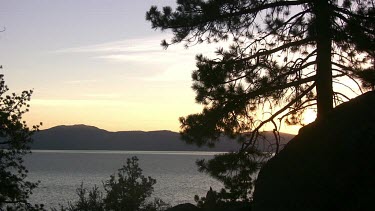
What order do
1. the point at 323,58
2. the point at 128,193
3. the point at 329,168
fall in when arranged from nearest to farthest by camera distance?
the point at 329,168, the point at 323,58, the point at 128,193

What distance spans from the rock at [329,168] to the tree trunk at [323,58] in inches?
169

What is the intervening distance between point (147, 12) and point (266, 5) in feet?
11.5

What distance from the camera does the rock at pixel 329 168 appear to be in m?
7.55

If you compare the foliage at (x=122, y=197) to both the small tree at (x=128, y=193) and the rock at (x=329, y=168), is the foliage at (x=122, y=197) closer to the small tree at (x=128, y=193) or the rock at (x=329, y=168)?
the small tree at (x=128, y=193)

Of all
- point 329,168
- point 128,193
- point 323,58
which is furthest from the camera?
point 128,193

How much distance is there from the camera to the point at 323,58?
13086 millimetres

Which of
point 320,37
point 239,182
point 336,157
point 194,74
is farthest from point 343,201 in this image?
point 239,182

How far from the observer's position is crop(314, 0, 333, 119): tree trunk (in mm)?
12805

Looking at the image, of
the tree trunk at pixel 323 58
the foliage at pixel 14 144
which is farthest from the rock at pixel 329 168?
the foliage at pixel 14 144

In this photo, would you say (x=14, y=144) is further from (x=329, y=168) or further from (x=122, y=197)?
(x=329, y=168)

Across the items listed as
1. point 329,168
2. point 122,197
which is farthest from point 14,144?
point 329,168

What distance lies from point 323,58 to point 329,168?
579cm

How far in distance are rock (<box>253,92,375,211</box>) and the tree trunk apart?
4.28 m

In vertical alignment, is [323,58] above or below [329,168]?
above
